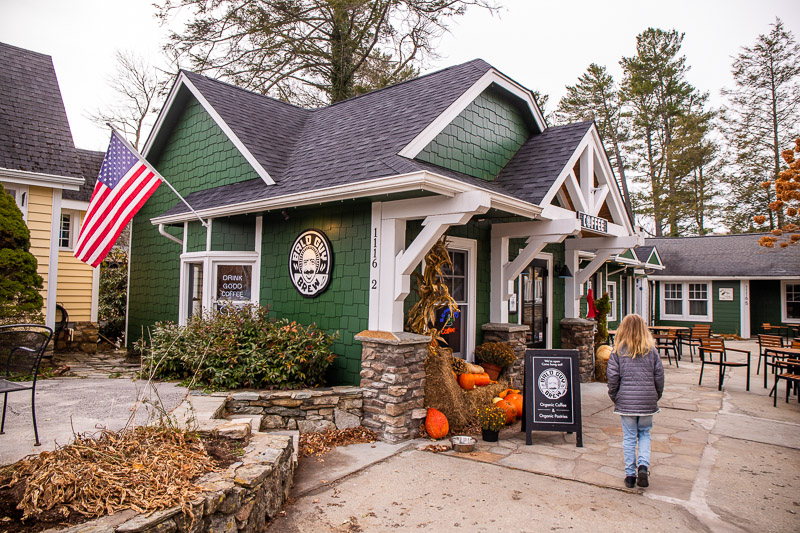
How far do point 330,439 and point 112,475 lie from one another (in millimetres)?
2983

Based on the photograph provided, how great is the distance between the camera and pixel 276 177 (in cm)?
767

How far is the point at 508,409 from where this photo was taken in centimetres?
655

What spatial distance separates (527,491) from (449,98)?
Result: 5315 mm

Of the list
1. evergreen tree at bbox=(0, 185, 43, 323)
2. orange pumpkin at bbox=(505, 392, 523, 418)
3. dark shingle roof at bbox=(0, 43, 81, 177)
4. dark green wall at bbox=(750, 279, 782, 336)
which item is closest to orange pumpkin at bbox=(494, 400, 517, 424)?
orange pumpkin at bbox=(505, 392, 523, 418)

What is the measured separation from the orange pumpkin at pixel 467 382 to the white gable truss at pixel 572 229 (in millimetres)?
1445

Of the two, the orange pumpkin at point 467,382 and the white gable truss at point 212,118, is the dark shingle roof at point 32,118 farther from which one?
the orange pumpkin at point 467,382

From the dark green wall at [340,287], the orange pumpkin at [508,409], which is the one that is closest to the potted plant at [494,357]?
the orange pumpkin at [508,409]

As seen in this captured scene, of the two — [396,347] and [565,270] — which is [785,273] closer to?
[565,270]

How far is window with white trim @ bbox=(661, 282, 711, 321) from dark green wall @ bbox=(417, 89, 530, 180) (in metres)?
15.3

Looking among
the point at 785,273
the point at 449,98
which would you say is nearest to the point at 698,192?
the point at 785,273

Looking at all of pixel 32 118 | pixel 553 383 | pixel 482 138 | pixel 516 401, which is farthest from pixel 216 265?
pixel 32 118

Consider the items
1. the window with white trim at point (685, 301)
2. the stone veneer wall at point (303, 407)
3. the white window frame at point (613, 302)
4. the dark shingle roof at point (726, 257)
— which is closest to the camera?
the stone veneer wall at point (303, 407)

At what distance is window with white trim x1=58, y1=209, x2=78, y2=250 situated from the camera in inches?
472

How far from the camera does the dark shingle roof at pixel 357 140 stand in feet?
22.1
